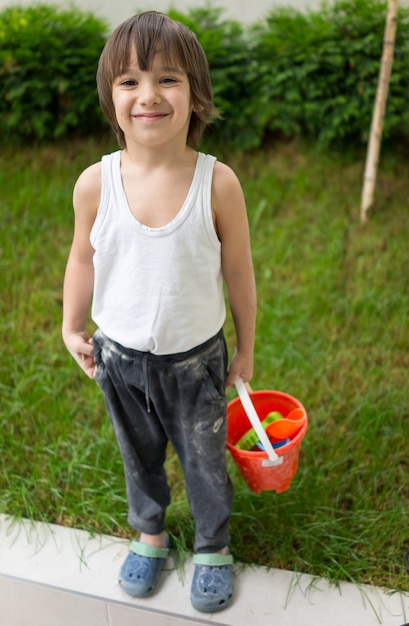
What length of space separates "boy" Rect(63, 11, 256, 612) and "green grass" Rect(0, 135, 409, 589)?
0.38 meters

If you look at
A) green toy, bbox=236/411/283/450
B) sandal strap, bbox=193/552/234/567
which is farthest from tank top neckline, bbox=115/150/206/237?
sandal strap, bbox=193/552/234/567

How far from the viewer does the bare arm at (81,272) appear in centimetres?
164

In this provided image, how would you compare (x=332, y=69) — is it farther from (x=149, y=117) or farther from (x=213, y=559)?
(x=213, y=559)

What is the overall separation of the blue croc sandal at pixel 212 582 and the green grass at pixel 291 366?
0.39ft

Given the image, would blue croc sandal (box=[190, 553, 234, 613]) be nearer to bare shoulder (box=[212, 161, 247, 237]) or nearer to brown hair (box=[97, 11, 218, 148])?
bare shoulder (box=[212, 161, 247, 237])

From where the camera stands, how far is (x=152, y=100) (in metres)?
1.48

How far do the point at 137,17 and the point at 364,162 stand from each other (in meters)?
2.73

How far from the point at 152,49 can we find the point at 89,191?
0.35 meters

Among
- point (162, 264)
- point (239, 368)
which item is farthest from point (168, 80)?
point (239, 368)

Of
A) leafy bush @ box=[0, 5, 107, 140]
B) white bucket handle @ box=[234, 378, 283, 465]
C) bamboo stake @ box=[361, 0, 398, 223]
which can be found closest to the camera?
white bucket handle @ box=[234, 378, 283, 465]

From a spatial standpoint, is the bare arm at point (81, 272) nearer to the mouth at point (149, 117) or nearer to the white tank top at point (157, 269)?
the white tank top at point (157, 269)

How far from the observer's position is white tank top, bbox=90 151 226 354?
159 cm

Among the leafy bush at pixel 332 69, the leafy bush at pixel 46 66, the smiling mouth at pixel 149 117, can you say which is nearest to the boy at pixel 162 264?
the smiling mouth at pixel 149 117

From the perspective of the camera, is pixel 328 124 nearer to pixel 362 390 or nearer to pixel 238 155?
pixel 238 155
